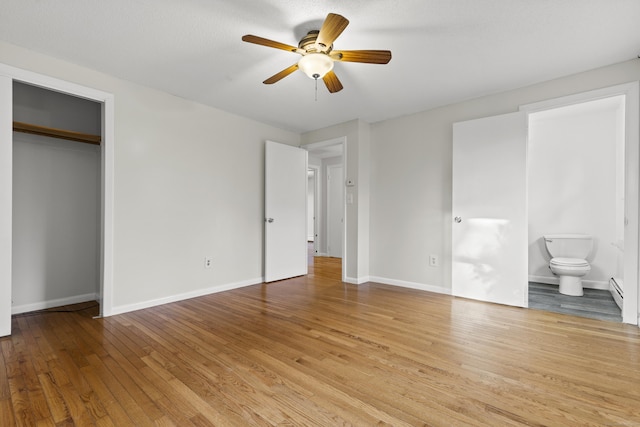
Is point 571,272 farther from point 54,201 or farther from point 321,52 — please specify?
point 54,201

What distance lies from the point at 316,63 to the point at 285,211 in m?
2.63

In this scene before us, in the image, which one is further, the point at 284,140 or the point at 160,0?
the point at 284,140

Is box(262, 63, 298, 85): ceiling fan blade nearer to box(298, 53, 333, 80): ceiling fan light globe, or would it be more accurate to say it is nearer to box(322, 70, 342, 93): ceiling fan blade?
box(298, 53, 333, 80): ceiling fan light globe

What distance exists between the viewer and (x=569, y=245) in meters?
3.88

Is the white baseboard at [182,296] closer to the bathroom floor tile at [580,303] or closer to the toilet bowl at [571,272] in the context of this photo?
the bathroom floor tile at [580,303]

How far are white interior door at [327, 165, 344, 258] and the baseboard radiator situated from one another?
452 centimetres

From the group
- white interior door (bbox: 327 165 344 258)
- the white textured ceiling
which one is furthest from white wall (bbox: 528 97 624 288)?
white interior door (bbox: 327 165 344 258)

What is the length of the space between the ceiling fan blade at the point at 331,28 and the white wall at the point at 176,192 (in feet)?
7.22

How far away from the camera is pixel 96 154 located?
348 cm

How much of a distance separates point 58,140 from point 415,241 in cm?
435

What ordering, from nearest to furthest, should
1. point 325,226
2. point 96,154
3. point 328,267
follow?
1. point 96,154
2. point 328,267
3. point 325,226

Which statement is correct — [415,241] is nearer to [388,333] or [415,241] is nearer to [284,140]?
[388,333]

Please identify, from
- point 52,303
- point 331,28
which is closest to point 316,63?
point 331,28

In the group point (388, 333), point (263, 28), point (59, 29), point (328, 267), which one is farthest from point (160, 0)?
point (328, 267)
